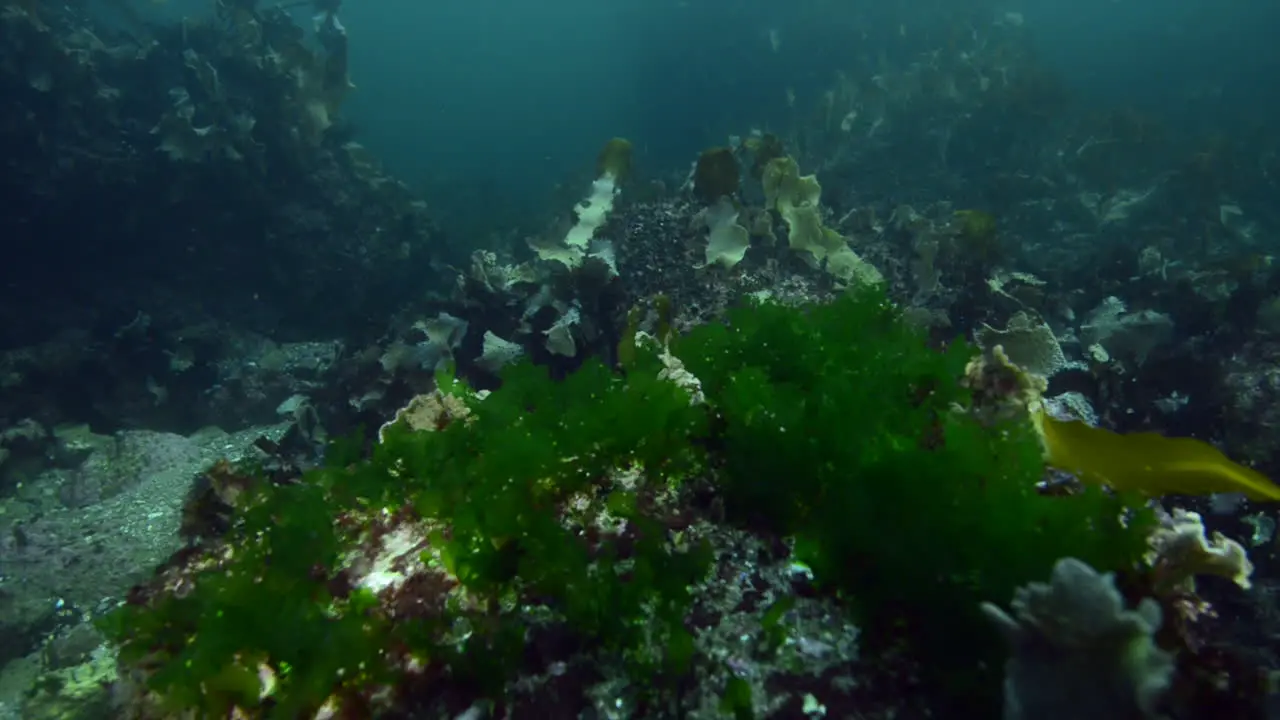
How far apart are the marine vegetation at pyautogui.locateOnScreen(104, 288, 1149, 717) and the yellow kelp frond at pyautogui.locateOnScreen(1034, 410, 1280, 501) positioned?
32 centimetres

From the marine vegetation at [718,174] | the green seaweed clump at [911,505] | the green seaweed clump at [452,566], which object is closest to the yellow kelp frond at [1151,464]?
the green seaweed clump at [911,505]

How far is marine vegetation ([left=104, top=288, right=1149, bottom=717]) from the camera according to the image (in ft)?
6.53

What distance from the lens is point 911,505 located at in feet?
6.83

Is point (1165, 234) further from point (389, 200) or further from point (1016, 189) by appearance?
point (389, 200)

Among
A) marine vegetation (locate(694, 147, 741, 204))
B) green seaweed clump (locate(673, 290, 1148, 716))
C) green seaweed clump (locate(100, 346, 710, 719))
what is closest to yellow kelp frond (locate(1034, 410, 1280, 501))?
green seaweed clump (locate(673, 290, 1148, 716))

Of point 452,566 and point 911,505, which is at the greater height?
point 452,566

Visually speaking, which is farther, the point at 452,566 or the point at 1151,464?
the point at 1151,464

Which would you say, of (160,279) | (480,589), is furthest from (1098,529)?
(160,279)

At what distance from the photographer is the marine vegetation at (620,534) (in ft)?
6.53

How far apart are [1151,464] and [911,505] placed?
1.29 meters

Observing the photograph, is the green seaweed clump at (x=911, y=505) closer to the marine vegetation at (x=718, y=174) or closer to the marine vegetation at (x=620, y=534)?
the marine vegetation at (x=620, y=534)

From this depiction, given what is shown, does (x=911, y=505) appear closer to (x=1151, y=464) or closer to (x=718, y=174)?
(x=1151, y=464)

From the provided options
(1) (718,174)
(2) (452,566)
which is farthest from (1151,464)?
(1) (718,174)

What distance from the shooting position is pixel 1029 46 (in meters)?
22.4
